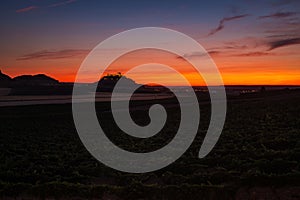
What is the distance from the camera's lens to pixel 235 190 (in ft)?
36.8

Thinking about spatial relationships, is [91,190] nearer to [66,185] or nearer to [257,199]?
[66,185]

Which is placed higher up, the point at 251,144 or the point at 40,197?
the point at 251,144

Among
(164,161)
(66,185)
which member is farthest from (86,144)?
(66,185)

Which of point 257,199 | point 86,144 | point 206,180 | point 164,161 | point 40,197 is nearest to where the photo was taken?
point 257,199

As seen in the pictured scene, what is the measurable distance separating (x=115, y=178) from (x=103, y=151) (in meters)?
7.09

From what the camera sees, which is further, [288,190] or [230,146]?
[230,146]

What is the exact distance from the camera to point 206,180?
42.1 feet

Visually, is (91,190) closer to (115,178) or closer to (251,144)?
(115,178)

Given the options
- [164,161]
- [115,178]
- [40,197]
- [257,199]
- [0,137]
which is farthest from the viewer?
[0,137]

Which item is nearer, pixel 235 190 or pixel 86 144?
pixel 235 190

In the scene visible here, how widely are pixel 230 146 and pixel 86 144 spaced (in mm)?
10580

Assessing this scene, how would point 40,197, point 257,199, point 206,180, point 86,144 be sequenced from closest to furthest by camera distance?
point 257,199 → point 40,197 → point 206,180 → point 86,144

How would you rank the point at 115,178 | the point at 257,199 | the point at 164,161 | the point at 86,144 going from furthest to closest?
1. the point at 86,144
2. the point at 164,161
3. the point at 115,178
4. the point at 257,199

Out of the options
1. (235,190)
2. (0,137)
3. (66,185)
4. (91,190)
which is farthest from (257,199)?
(0,137)
